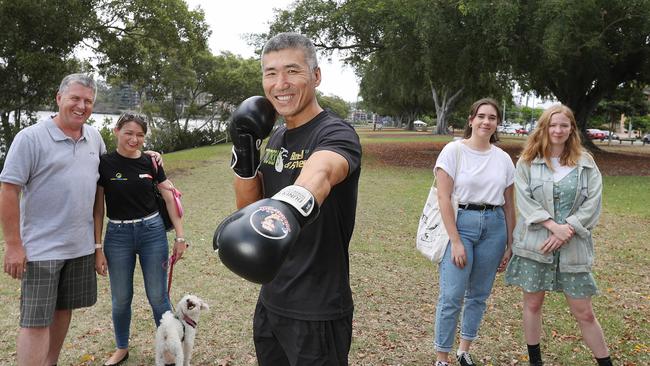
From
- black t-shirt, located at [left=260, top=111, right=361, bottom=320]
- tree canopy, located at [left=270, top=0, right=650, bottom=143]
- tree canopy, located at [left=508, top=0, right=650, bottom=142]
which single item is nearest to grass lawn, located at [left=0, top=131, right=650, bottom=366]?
black t-shirt, located at [left=260, top=111, right=361, bottom=320]

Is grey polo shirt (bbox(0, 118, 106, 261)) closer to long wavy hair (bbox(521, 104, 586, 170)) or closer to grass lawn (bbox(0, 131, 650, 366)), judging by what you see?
grass lawn (bbox(0, 131, 650, 366))

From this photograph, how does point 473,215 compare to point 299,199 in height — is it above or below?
below

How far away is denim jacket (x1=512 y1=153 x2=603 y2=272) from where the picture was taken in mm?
3418

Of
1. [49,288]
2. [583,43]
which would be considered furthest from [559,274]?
[583,43]

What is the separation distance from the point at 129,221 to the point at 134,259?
312mm

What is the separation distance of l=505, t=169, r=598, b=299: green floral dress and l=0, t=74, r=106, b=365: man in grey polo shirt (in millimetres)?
3092

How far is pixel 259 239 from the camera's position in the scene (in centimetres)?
139

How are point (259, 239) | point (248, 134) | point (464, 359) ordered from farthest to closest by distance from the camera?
point (464, 359), point (248, 134), point (259, 239)

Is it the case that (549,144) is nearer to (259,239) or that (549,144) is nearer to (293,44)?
(293,44)

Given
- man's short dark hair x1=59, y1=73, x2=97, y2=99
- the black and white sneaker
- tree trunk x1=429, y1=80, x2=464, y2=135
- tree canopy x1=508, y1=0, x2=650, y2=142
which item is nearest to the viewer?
man's short dark hair x1=59, y1=73, x2=97, y2=99

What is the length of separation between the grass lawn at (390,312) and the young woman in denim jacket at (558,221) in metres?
0.86

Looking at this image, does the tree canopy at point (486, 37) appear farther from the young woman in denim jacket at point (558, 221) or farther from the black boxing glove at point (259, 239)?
the black boxing glove at point (259, 239)

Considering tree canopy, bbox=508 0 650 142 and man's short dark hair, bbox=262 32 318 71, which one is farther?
tree canopy, bbox=508 0 650 142

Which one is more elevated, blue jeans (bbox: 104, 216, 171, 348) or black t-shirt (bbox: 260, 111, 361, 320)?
black t-shirt (bbox: 260, 111, 361, 320)
